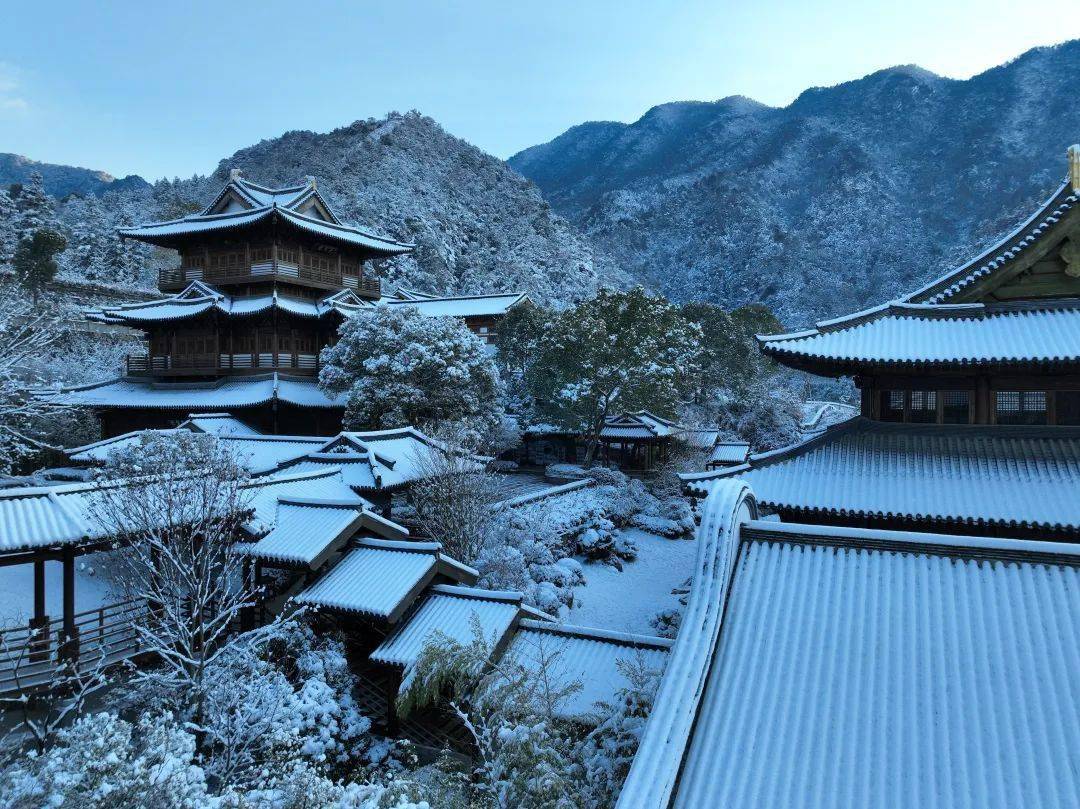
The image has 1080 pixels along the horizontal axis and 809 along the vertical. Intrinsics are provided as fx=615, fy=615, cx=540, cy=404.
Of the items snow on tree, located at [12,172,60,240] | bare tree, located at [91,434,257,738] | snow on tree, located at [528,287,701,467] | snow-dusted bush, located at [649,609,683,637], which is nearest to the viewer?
bare tree, located at [91,434,257,738]

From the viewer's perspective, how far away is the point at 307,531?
43.4 feet

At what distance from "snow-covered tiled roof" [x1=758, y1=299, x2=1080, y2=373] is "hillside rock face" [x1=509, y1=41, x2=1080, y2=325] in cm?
8630

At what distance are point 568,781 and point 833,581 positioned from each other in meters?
3.16

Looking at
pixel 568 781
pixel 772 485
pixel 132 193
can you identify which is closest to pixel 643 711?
pixel 568 781

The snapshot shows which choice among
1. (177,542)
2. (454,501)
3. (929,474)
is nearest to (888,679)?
(929,474)

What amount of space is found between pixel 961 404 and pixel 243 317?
102 feet

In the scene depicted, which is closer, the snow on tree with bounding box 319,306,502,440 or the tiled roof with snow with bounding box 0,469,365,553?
the tiled roof with snow with bounding box 0,469,365,553

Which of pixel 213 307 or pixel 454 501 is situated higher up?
pixel 213 307

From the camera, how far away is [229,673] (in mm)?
9312

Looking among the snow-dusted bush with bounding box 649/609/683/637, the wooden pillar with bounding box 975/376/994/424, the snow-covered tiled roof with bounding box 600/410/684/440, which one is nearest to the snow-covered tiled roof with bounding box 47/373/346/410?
the snow-covered tiled roof with bounding box 600/410/684/440

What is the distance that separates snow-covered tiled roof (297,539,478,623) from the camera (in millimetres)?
11570

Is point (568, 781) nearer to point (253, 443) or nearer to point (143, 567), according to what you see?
point (143, 567)

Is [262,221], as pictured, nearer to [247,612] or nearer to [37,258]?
[37,258]

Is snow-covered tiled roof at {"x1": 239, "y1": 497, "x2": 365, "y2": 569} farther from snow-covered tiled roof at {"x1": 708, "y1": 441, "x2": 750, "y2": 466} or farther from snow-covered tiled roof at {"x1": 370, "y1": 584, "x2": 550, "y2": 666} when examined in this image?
snow-covered tiled roof at {"x1": 708, "y1": 441, "x2": 750, "y2": 466}
